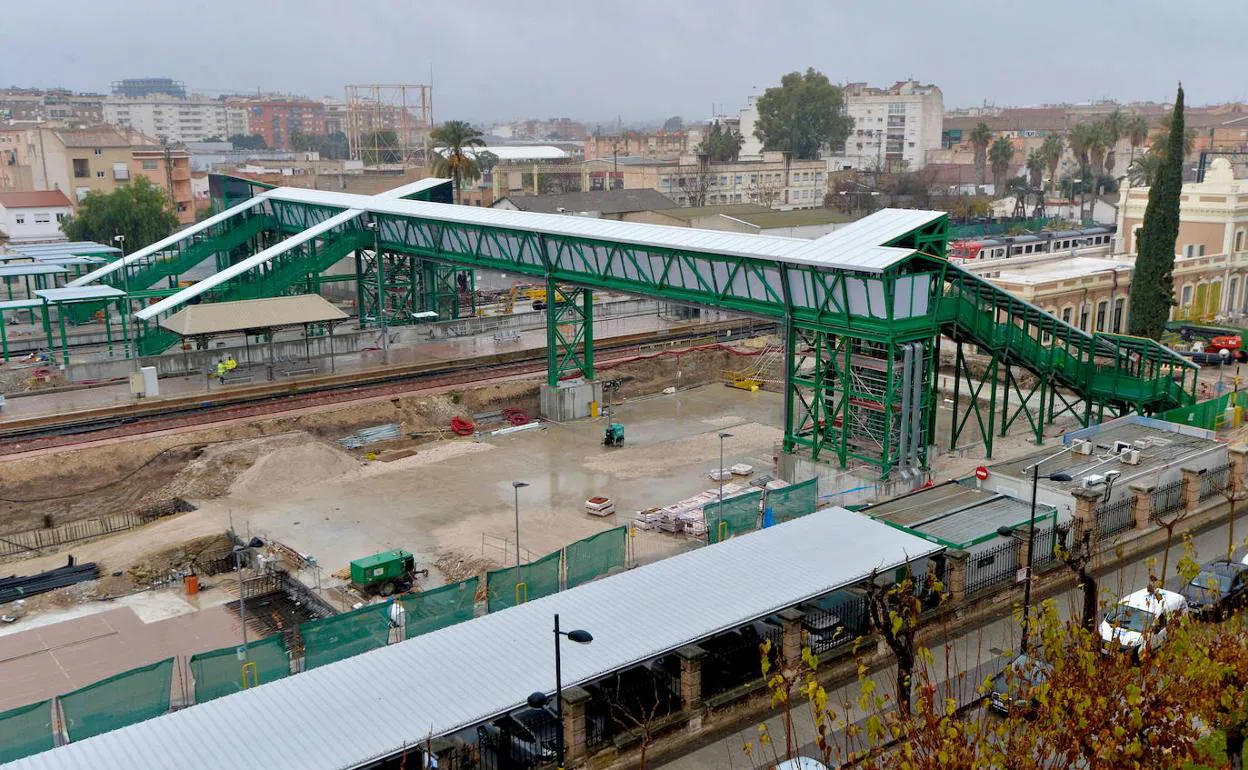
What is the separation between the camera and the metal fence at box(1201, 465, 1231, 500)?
35312 mm

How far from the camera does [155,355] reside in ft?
187

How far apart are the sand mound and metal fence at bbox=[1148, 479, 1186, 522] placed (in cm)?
2907

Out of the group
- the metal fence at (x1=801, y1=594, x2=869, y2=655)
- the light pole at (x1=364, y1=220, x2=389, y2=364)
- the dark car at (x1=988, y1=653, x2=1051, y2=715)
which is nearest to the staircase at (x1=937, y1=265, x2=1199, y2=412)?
the metal fence at (x1=801, y1=594, x2=869, y2=655)

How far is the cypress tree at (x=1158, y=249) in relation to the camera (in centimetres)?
5762

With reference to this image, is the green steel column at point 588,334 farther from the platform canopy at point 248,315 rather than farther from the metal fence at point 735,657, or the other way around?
the metal fence at point 735,657

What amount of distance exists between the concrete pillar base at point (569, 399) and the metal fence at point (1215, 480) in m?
26.8

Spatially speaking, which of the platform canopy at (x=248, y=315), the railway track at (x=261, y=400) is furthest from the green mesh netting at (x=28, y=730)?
the platform canopy at (x=248, y=315)

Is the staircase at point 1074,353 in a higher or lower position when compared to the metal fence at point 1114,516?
higher

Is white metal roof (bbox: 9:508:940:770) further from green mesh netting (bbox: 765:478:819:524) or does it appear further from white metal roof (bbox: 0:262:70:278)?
white metal roof (bbox: 0:262:70:278)

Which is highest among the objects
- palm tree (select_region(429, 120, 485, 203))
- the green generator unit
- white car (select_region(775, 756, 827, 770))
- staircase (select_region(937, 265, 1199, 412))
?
palm tree (select_region(429, 120, 485, 203))

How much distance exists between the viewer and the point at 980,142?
144 metres

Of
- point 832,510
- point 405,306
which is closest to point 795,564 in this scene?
point 832,510

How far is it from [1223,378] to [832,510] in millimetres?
38056

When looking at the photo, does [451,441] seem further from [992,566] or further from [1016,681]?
[1016,681]
